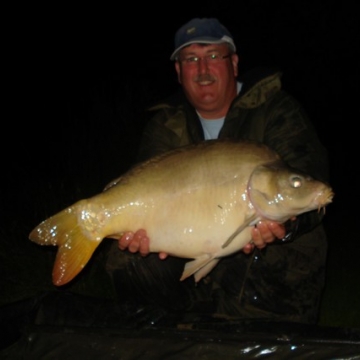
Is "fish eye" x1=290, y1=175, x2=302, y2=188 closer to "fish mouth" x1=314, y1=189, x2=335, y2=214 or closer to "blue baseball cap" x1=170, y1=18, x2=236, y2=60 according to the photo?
"fish mouth" x1=314, y1=189, x2=335, y2=214

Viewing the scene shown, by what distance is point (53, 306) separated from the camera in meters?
2.05

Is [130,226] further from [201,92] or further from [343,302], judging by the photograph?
[343,302]

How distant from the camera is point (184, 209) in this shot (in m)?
1.78

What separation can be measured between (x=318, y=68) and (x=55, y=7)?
8.42 meters

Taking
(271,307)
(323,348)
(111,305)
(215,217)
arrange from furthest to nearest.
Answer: (271,307), (111,305), (215,217), (323,348)

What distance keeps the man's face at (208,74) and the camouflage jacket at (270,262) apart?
9cm

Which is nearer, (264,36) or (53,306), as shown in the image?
(53,306)

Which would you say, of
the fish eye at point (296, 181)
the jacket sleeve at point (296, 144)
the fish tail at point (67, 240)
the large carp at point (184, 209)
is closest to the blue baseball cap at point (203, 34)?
the jacket sleeve at point (296, 144)

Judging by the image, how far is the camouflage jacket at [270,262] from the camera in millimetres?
2188

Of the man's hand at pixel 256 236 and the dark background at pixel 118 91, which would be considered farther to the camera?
the dark background at pixel 118 91

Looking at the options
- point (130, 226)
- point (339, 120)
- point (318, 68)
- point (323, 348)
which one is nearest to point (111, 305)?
point (130, 226)

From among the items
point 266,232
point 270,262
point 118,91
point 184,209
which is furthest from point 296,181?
point 118,91

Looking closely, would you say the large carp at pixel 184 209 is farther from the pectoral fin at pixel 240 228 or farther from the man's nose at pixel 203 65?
the man's nose at pixel 203 65

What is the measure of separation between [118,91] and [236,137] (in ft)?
13.8
